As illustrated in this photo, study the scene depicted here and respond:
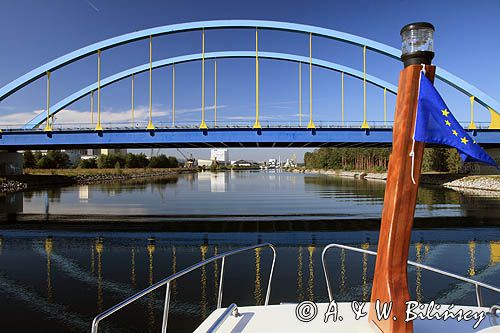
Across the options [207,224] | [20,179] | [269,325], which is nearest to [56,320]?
[269,325]

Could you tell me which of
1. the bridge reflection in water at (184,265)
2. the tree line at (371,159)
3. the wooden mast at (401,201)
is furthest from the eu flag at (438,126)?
the tree line at (371,159)

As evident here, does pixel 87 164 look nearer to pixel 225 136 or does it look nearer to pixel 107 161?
pixel 107 161

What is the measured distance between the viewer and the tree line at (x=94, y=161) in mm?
85688

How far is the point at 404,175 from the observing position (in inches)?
130

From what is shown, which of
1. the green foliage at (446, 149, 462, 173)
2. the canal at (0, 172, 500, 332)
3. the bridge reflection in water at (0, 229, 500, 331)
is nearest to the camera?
the canal at (0, 172, 500, 332)

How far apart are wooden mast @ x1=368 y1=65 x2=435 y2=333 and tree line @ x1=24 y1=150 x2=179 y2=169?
95058 millimetres

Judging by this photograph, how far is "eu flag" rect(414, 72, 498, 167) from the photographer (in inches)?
121

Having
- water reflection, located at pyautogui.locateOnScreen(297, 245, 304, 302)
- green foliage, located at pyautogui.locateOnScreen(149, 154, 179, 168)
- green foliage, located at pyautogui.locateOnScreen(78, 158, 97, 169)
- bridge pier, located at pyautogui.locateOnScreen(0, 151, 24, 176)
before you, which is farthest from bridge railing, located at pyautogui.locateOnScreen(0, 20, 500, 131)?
green foliage, located at pyautogui.locateOnScreen(149, 154, 179, 168)

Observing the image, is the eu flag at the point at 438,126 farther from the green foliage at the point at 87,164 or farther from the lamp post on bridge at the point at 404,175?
the green foliage at the point at 87,164

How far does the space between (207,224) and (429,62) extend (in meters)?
18.9

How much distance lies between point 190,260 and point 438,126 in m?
10.8

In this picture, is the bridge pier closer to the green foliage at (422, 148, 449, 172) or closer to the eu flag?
the eu flag

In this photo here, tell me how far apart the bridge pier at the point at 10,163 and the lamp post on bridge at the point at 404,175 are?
54557 millimetres

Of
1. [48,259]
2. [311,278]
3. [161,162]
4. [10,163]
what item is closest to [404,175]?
[311,278]
